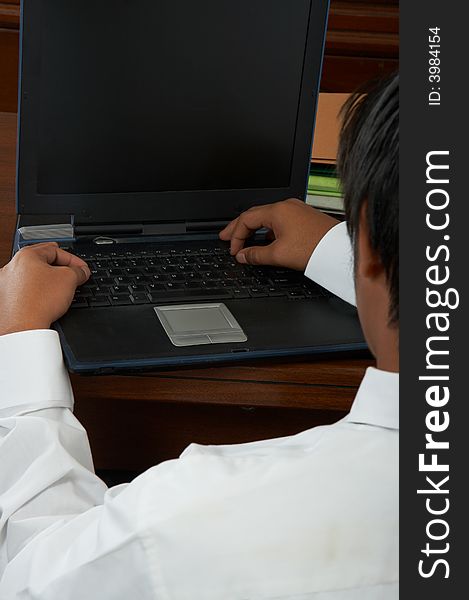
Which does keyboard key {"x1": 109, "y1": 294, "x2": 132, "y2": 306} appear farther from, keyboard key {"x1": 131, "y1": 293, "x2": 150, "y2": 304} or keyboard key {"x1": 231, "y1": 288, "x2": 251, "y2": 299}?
keyboard key {"x1": 231, "y1": 288, "x2": 251, "y2": 299}

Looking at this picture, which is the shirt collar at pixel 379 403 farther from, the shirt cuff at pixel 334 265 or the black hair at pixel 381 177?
the shirt cuff at pixel 334 265

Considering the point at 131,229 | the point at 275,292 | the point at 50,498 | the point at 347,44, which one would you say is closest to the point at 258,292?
the point at 275,292

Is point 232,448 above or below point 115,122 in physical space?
below

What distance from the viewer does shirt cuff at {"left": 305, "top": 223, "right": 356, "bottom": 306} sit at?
1.07 metres

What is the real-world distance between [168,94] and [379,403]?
651mm

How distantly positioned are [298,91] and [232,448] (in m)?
0.66

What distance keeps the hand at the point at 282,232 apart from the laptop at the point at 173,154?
0.02m

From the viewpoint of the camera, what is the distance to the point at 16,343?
2.97 ft

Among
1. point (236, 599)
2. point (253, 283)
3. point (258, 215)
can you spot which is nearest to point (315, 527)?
point (236, 599)

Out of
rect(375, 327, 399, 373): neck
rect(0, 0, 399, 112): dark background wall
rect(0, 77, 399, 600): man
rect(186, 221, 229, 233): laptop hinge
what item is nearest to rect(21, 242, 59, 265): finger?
rect(186, 221, 229, 233): laptop hinge

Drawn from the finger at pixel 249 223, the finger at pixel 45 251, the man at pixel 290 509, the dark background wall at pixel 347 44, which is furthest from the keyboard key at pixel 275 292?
the dark background wall at pixel 347 44

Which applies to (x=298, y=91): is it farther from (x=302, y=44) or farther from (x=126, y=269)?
(x=126, y=269)

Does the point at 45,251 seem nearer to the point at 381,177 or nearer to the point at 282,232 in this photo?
the point at 282,232

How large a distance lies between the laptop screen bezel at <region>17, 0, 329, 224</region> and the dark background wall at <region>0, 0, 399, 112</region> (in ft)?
3.49
